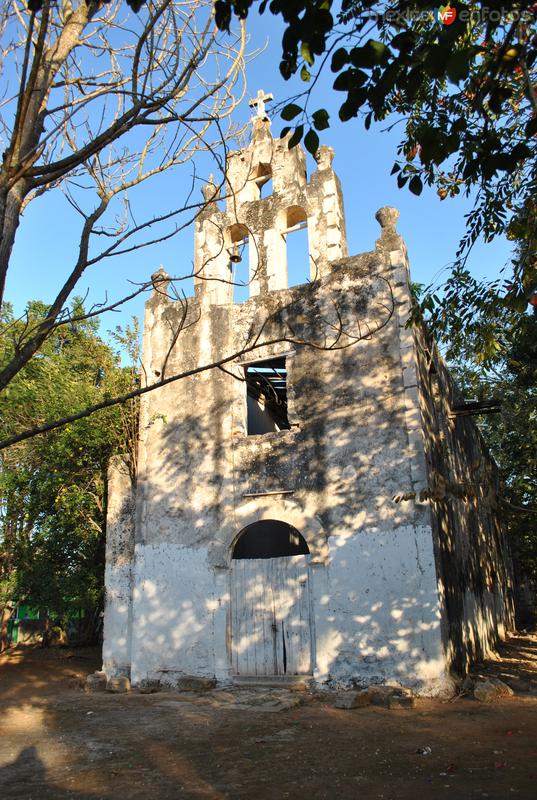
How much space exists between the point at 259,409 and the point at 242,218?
155 inches

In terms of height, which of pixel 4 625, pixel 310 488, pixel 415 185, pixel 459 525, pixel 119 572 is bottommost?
pixel 4 625

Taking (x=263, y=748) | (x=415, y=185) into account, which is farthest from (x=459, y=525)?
(x=415, y=185)

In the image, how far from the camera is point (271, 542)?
12.8 metres

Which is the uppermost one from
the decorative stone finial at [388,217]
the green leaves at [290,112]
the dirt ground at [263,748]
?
the decorative stone finial at [388,217]

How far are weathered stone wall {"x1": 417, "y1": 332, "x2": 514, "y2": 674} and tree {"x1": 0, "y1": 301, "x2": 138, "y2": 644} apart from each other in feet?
18.8

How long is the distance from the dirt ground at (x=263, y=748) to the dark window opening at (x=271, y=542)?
11.2 ft

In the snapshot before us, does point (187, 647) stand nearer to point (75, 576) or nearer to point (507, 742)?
point (75, 576)

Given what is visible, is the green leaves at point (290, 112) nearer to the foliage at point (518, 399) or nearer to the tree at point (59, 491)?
the foliage at point (518, 399)

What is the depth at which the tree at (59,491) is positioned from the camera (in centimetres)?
1304

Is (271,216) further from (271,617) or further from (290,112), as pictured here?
(290,112)

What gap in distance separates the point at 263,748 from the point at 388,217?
8.28 meters

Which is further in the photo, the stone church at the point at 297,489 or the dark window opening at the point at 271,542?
the dark window opening at the point at 271,542

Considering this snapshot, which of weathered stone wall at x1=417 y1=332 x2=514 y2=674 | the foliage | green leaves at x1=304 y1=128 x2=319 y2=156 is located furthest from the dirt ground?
green leaves at x1=304 y1=128 x2=319 y2=156

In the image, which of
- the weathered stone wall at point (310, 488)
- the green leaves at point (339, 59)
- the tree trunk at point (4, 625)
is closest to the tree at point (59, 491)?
the weathered stone wall at point (310, 488)
